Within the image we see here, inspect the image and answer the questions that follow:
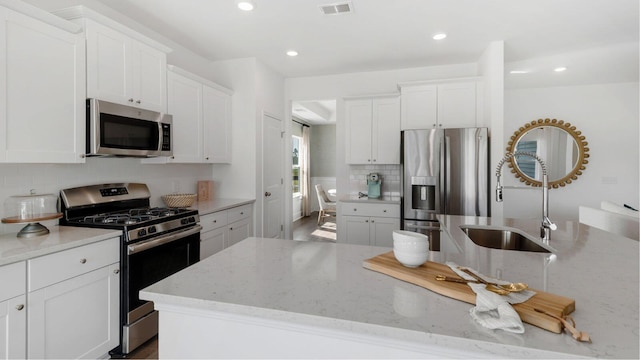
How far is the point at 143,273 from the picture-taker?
2195mm

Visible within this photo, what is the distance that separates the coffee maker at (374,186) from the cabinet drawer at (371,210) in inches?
15.9

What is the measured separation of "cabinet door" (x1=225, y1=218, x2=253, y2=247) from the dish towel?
9.32ft

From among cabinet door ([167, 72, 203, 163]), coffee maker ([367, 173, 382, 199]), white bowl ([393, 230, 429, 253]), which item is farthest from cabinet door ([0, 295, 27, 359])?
coffee maker ([367, 173, 382, 199])

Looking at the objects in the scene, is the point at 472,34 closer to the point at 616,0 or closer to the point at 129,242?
the point at 616,0

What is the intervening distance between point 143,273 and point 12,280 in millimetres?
756

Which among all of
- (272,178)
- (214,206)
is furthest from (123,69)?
(272,178)

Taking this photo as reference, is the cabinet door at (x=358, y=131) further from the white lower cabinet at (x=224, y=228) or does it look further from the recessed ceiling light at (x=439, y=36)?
the white lower cabinet at (x=224, y=228)

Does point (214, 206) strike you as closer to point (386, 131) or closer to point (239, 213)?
point (239, 213)

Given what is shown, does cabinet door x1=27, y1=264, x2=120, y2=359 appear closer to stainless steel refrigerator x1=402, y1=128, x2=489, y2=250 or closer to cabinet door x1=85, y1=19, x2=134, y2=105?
cabinet door x1=85, y1=19, x2=134, y2=105

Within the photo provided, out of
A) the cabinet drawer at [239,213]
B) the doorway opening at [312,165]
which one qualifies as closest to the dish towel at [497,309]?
the cabinet drawer at [239,213]

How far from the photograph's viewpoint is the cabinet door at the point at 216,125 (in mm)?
3494

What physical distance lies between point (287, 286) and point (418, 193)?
2.87 meters

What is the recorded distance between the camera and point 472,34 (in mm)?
3260

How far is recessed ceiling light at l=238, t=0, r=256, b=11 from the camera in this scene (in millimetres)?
2582
